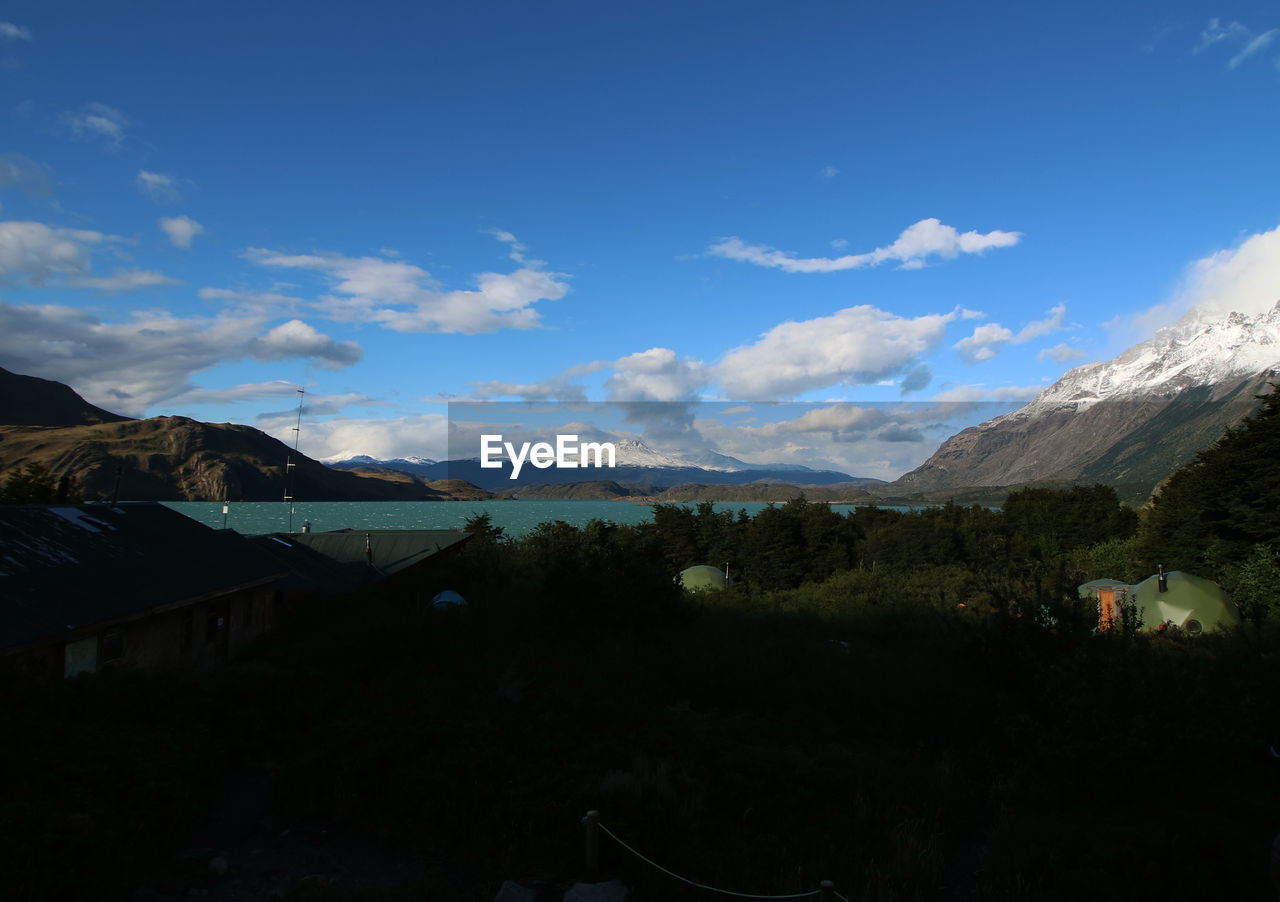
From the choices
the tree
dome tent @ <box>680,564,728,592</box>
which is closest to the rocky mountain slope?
dome tent @ <box>680,564,728,592</box>

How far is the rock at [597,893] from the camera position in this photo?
683 centimetres

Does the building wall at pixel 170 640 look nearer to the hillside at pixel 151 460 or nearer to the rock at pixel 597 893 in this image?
the rock at pixel 597 893

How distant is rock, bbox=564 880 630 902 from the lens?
6.83 metres

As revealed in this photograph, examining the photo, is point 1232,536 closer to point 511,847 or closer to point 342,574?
point 511,847

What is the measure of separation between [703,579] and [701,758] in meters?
26.8

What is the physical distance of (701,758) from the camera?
413 inches

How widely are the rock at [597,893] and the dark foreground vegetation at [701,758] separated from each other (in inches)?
9.2

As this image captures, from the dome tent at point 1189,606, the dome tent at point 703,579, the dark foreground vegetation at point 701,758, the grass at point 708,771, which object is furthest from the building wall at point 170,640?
the dome tent at point 1189,606

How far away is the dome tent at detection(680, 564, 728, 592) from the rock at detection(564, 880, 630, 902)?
28.2 m

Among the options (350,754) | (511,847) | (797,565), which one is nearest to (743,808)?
(511,847)

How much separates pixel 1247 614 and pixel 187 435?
8564 inches

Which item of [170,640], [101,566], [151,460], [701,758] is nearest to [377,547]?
[170,640]

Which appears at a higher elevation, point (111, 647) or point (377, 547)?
point (377, 547)

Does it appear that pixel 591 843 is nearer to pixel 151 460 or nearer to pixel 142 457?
pixel 142 457
